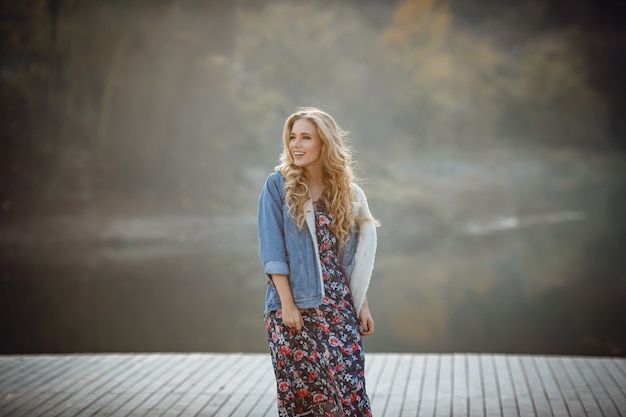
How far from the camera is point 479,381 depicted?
437cm

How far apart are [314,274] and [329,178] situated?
→ 1.24ft

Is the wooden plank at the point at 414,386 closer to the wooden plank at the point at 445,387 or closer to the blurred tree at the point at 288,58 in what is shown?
the wooden plank at the point at 445,387

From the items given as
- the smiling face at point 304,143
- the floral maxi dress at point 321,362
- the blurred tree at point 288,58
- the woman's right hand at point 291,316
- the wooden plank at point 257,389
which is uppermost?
the blurred tree at point 288,58

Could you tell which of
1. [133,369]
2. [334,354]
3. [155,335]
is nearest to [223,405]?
[133,369]

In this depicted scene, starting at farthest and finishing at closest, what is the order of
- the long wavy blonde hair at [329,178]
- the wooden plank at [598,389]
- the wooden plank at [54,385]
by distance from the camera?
the wooden plank at [54,385], the wooden plank at [598,389], the long wavy blonde hair at [329,178]

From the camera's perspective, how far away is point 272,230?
2852mm

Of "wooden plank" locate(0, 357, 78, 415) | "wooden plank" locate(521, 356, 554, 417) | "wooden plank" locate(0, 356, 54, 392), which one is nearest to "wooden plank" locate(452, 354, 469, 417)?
"wooden plank" locate(521, 356, 554, 417)

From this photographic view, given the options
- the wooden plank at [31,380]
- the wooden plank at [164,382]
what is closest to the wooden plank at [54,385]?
the wooden plank at [31,380]

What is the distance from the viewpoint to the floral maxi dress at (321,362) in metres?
2.81

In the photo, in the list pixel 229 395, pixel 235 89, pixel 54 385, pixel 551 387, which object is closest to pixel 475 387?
pixel 551 387

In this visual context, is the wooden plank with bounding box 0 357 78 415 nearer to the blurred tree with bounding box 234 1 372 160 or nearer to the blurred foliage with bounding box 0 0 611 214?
the blurred foliage with bounding box 0 0 611 214

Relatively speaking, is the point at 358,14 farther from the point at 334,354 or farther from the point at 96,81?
the point at 334,354

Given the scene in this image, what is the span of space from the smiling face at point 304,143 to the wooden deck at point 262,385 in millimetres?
1469

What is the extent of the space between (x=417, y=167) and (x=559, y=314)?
638 cm
